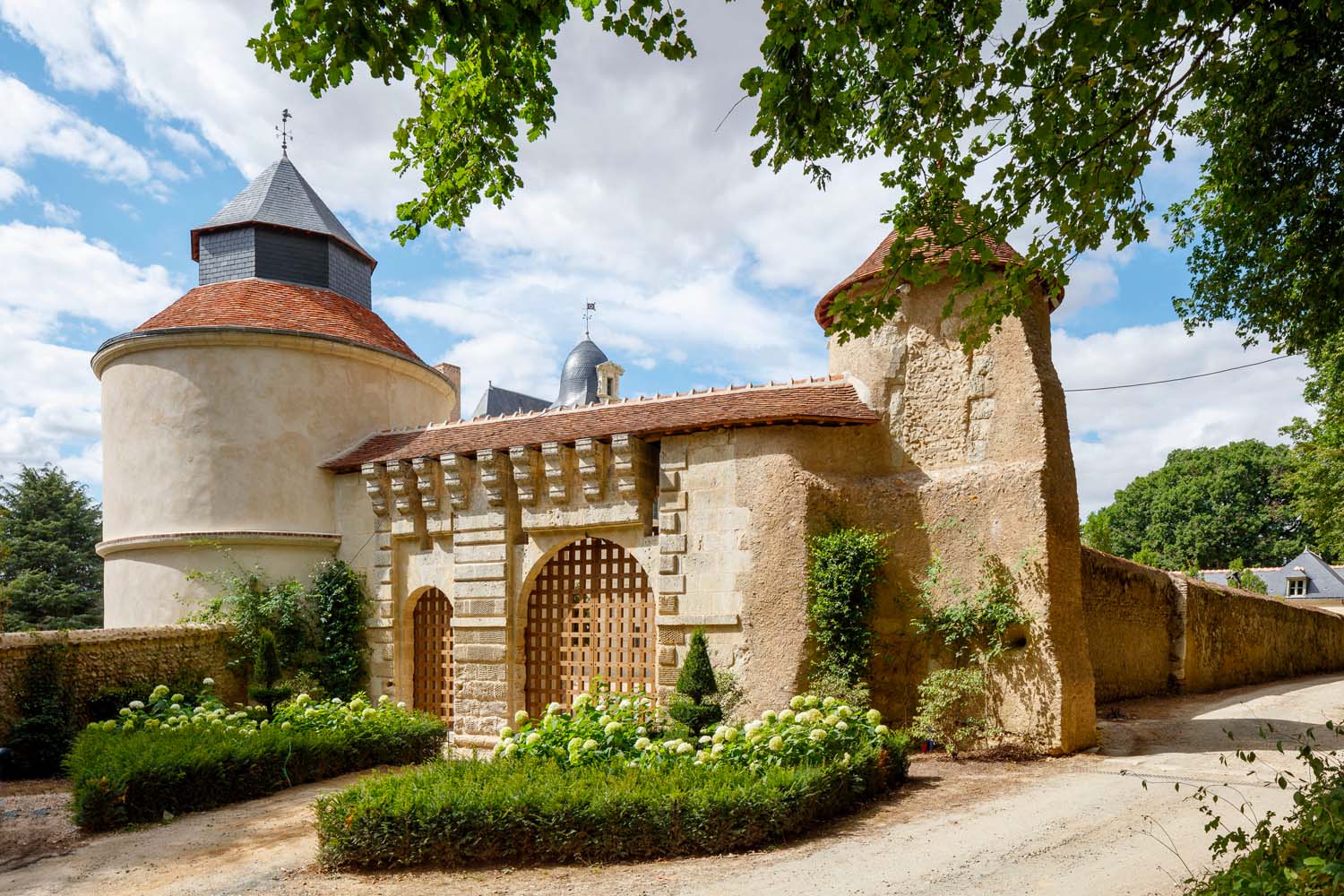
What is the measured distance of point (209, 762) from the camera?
7836 millimetres

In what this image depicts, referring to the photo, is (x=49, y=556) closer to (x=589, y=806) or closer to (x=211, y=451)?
(x=211, y=451)

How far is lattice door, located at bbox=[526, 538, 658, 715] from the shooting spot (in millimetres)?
11102

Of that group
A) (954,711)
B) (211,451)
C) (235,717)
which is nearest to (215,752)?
(235,717)

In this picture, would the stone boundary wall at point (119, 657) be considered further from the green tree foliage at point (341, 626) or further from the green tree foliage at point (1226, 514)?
the green tree foliage at point (1226, 514)

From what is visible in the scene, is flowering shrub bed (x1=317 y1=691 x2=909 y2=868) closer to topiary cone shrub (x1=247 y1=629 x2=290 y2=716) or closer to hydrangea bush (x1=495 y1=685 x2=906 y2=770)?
hydrangea bush (x1=495 y1=685 x2=906 y2=770)

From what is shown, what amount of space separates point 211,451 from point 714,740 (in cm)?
923

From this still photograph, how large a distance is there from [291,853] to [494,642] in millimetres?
5237

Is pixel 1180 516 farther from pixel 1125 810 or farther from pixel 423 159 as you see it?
pixel 423 159

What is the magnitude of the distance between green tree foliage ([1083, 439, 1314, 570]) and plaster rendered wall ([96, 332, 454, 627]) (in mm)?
35530

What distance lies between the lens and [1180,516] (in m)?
39.2

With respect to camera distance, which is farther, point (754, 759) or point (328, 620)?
point (328, 620)

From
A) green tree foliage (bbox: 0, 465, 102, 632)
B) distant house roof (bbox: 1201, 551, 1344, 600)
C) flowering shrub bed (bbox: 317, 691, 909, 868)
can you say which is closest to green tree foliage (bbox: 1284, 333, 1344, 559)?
flowering shrub bed (bbox: 317, 691, 909, 868)

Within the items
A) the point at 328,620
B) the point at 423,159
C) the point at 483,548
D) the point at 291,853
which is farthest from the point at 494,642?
the point at 423,159

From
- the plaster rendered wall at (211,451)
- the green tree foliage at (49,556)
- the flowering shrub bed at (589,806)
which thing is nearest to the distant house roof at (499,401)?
the green tree foliage at (49,556)
